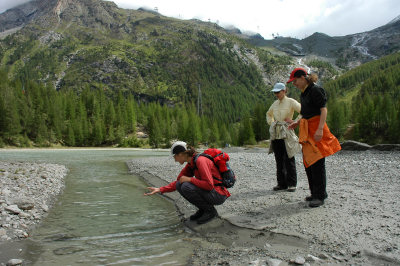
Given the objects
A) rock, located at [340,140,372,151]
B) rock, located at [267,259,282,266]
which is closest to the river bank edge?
rock, located at [267,259,282,266]

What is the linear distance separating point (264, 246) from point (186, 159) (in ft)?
6.89

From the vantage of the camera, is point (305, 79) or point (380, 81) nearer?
point (305, 79)

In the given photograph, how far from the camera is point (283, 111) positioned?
8070 millimetres

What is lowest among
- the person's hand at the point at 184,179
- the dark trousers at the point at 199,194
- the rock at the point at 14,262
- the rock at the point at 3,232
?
the rock at the point at 14,262

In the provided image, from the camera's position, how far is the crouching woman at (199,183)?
5230 millimetres

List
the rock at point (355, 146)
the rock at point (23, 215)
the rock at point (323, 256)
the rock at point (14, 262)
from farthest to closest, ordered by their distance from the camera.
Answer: the rock at point (355, 146) < the rock at point (23, 215) < the rock at point (14, 262) < the rock at point (323, 256)

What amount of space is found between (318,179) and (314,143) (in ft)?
2.71

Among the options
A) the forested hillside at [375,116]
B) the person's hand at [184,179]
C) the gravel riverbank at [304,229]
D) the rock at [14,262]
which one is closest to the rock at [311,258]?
the gravel riverbank at [304,229]

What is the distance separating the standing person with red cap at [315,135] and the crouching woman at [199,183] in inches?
82.5

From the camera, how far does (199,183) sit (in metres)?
5.26

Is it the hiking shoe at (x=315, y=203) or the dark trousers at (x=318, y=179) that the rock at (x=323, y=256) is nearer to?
the hiking shoe at (x=315, y=203)

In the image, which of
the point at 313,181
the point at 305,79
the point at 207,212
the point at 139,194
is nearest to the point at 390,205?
the point at 313,181

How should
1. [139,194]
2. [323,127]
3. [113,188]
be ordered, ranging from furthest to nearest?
1. [113,188]
2. [139,194]
3. [323,127]

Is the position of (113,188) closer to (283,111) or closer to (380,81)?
(283,111)
